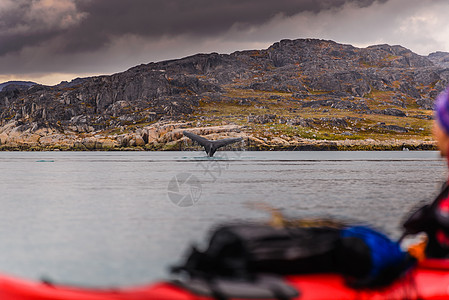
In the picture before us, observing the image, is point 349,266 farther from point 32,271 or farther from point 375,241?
point 32,271

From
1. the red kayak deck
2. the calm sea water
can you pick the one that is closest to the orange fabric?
the red kayak deck

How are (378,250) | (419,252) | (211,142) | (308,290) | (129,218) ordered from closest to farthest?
1. (308,290)
2. (378,250)
3. (419,252)
4. (129,218)
5. (211,142)

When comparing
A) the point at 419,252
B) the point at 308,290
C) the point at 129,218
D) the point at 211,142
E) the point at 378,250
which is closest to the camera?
the point at 308,290

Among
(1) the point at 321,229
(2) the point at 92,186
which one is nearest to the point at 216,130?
(2) the point at 92,186

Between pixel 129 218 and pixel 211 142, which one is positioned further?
pixel 211 142

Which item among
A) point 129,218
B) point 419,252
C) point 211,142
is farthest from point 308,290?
point 211,142

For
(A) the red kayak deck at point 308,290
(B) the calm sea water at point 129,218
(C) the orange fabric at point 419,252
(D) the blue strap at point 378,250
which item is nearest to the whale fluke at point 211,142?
(B) the calm sea water at point 129,218

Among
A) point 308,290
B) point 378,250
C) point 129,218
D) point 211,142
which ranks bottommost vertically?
point 211,142

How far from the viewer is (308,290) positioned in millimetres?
6270

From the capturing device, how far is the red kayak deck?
5969 mm

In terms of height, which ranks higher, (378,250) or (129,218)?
(378,250)

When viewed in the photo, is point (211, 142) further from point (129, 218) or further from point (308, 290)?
point (308, 290)

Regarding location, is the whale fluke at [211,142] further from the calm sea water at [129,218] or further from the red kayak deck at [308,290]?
the red kayak deck at [308,290]

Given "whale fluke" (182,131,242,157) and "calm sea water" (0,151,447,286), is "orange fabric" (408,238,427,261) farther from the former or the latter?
"whale fluke" (182,131,242,157)
